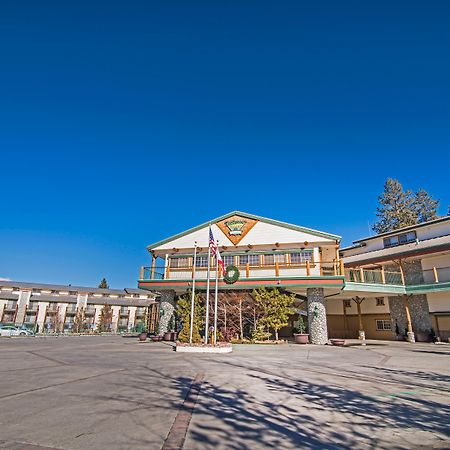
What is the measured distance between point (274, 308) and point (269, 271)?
2907 mm

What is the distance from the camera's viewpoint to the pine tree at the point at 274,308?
69.4ft

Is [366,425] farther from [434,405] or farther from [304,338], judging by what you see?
[304,338]

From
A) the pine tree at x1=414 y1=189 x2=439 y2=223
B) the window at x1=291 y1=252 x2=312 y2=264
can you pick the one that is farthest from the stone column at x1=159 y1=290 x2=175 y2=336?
the pine tree at x1=414 y1=189 x2=439 y2=223

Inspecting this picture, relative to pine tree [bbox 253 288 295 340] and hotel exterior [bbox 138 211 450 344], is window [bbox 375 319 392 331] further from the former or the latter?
pine tree [bbox 253 288 295 340]

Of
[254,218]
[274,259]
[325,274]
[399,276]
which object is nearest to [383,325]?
[399,276]

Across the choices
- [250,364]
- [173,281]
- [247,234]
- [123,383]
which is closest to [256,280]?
[247,234]

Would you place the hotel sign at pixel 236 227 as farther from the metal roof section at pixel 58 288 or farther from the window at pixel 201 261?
the metal roof section at pixel 58 288

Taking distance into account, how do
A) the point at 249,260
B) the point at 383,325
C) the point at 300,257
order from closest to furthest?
the point at 300,257 → the point at 249,260 → the point at 383,325

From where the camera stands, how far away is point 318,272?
2211 cm

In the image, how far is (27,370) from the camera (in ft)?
31.9

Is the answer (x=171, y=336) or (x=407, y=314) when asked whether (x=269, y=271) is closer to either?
(x=171, y=336)

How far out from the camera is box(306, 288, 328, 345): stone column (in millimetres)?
20906

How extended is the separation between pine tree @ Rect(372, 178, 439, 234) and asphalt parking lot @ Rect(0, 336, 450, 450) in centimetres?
4984

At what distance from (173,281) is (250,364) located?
13185mm
